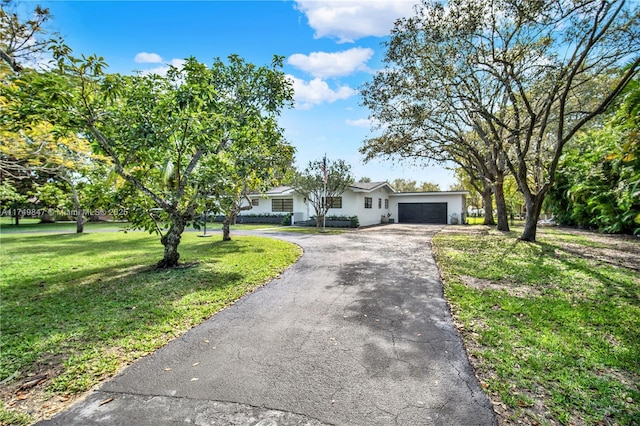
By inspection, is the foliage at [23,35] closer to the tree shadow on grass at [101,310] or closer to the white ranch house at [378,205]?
the tree shadow on grass at [101,310]

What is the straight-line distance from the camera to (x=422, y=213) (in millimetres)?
26641

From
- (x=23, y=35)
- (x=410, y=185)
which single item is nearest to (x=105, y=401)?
(x=23, y=35)

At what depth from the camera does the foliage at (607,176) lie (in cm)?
328

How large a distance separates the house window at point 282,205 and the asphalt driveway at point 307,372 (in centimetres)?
2152

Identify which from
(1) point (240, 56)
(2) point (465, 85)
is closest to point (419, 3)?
(2) point (465, 85)

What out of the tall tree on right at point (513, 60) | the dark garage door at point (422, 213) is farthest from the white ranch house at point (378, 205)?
the tall tree on right at point (513, 60)

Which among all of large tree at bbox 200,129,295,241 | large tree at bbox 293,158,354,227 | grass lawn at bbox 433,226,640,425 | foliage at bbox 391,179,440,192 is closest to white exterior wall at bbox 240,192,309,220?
large tree at bbox 293,158,354,227

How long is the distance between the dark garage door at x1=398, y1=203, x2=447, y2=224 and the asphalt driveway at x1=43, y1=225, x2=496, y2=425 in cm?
2257

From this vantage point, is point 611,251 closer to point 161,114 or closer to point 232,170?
point 232,170

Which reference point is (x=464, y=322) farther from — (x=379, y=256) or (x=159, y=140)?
(x=159, y=140)

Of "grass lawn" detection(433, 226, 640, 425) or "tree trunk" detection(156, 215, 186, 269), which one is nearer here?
"grass lawn" detection(433, 226, 640, 425)

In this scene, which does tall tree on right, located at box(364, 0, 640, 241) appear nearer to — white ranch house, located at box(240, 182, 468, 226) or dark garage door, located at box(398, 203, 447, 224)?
white ranch house, located at box(240, 182, 468, 226)

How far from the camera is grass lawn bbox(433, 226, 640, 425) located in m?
2.46

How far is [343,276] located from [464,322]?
304 cm
